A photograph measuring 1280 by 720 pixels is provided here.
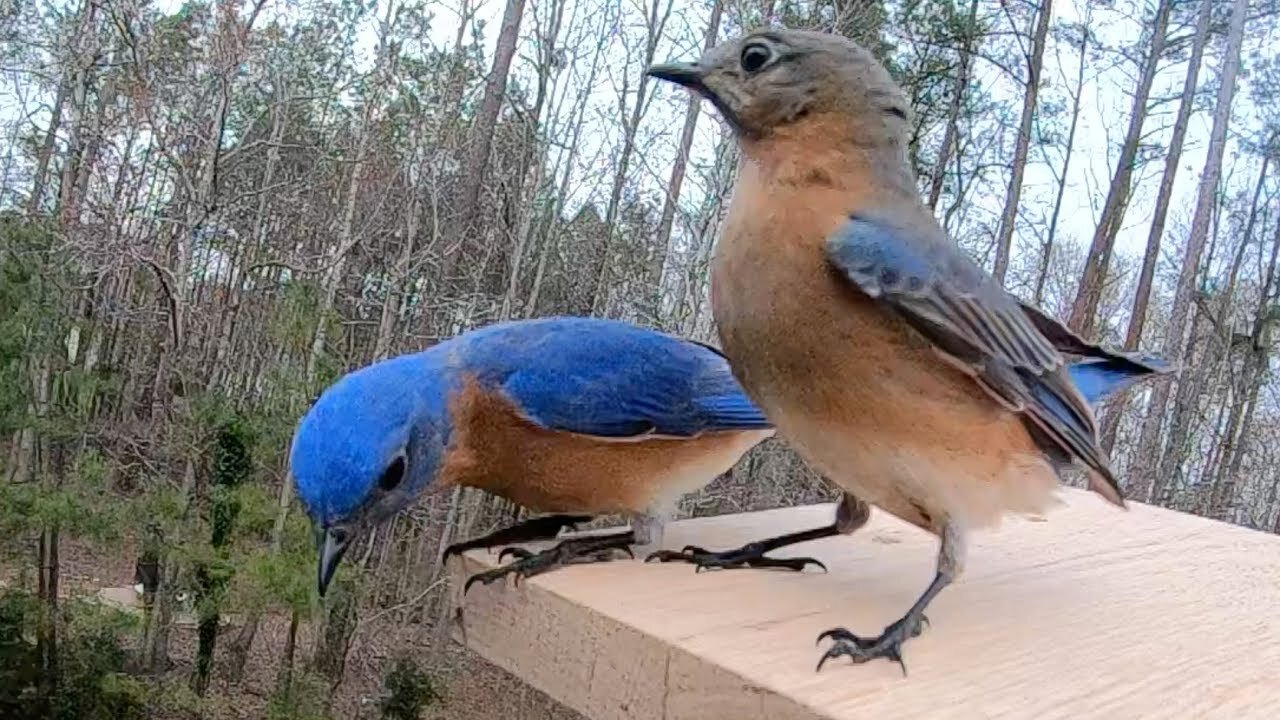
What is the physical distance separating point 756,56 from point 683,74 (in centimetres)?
7

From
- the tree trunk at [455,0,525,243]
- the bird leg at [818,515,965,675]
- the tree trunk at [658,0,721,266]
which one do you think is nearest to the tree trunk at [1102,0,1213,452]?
the tree trunk at [658,0,721,266]

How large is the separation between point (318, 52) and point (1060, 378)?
9.10 m

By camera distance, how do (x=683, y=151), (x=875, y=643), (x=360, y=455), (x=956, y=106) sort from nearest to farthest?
(x=875, y=643) → (x=360, y=455) → (x=683, y=151) → (x=956, y=106)

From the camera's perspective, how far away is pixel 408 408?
1.26m

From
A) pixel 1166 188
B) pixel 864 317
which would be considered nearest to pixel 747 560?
pixel 864 317

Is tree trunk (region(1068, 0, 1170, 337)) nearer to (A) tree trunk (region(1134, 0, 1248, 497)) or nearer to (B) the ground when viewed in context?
(A) tree trunk (region(1134, 0, 1248, 497))

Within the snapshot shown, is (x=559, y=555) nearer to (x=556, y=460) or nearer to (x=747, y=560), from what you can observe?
(x=556, y=460)

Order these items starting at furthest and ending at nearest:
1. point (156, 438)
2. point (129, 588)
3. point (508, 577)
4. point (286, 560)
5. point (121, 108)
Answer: point (129, 588) → point (156, 438) → point (121, 108) → point (286, 560) → point (508, 577)

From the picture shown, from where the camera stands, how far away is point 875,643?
0.98 meters

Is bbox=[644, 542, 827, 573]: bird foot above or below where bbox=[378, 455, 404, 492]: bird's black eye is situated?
below

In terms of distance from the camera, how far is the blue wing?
1419mm

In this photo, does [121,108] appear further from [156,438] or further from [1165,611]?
[1165,611]

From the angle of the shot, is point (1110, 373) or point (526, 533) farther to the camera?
point (526, 533)

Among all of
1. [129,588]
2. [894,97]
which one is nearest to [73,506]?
[129,588]
